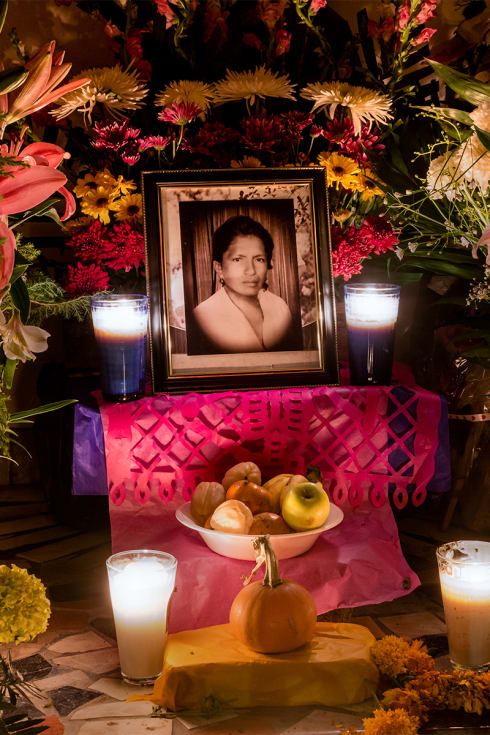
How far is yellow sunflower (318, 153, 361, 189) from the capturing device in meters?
2.50

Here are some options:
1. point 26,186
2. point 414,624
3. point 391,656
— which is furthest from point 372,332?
point 26,186

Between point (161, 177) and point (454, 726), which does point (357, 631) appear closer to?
point (454, 726)

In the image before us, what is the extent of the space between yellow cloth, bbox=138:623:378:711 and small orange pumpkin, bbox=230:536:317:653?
33mm

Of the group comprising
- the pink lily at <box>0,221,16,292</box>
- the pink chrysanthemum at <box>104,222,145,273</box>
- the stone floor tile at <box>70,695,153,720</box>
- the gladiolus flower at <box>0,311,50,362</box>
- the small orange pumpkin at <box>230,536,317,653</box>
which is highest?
the pink chrysanthemum at <box>104,222,145,273</box>

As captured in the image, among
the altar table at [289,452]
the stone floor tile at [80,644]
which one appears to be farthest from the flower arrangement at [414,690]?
the stone floor tile at [80,644]

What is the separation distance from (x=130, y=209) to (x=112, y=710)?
4.32 feet

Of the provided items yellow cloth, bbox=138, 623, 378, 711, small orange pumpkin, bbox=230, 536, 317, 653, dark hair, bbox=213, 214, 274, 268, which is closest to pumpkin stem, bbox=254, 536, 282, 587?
small orange pumpkin, bbox=230, 536, 317, 653

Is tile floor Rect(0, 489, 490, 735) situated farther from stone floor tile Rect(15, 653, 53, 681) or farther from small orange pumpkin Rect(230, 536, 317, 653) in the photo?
small orange pumpkin Rect(230, 536, 317, 653)

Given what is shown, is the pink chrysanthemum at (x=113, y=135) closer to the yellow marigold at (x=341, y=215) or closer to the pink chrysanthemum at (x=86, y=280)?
the pink chrysanthemum at (x=86, y=280)

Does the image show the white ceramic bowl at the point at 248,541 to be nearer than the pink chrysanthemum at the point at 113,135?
Yes

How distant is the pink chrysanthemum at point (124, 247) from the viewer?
2441 mm

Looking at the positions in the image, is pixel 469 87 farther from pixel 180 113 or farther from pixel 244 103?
pixel 244 103

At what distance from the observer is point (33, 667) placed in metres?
2.09

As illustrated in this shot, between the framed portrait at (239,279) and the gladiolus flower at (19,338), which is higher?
the framed portrait at (239,279)
